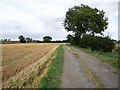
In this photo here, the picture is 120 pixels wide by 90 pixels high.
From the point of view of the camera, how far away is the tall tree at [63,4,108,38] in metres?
72.2

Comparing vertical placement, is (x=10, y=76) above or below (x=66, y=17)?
below

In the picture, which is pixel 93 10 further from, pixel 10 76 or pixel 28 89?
pixel 28 89

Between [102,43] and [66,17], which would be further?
[66,17]

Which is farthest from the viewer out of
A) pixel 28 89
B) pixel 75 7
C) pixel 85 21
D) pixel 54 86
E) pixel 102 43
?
pixel 75 7

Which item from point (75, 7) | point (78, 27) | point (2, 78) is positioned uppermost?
point (75, 7)

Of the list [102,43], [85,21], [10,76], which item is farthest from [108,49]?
[10,76]

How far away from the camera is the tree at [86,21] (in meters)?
72.2

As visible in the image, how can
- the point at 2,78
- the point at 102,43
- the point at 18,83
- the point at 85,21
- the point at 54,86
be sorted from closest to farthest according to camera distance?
the point at 54,86 → the point at 18,83 → the point at 2,78 → the point at 102,43 → the point at 85,21

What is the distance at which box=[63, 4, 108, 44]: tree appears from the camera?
72.2m

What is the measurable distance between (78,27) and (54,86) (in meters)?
62.6

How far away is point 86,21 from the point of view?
72438mm

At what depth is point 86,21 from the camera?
72438 millimetres

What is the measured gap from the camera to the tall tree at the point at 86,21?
72250 millimetres

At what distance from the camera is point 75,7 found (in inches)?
3167
